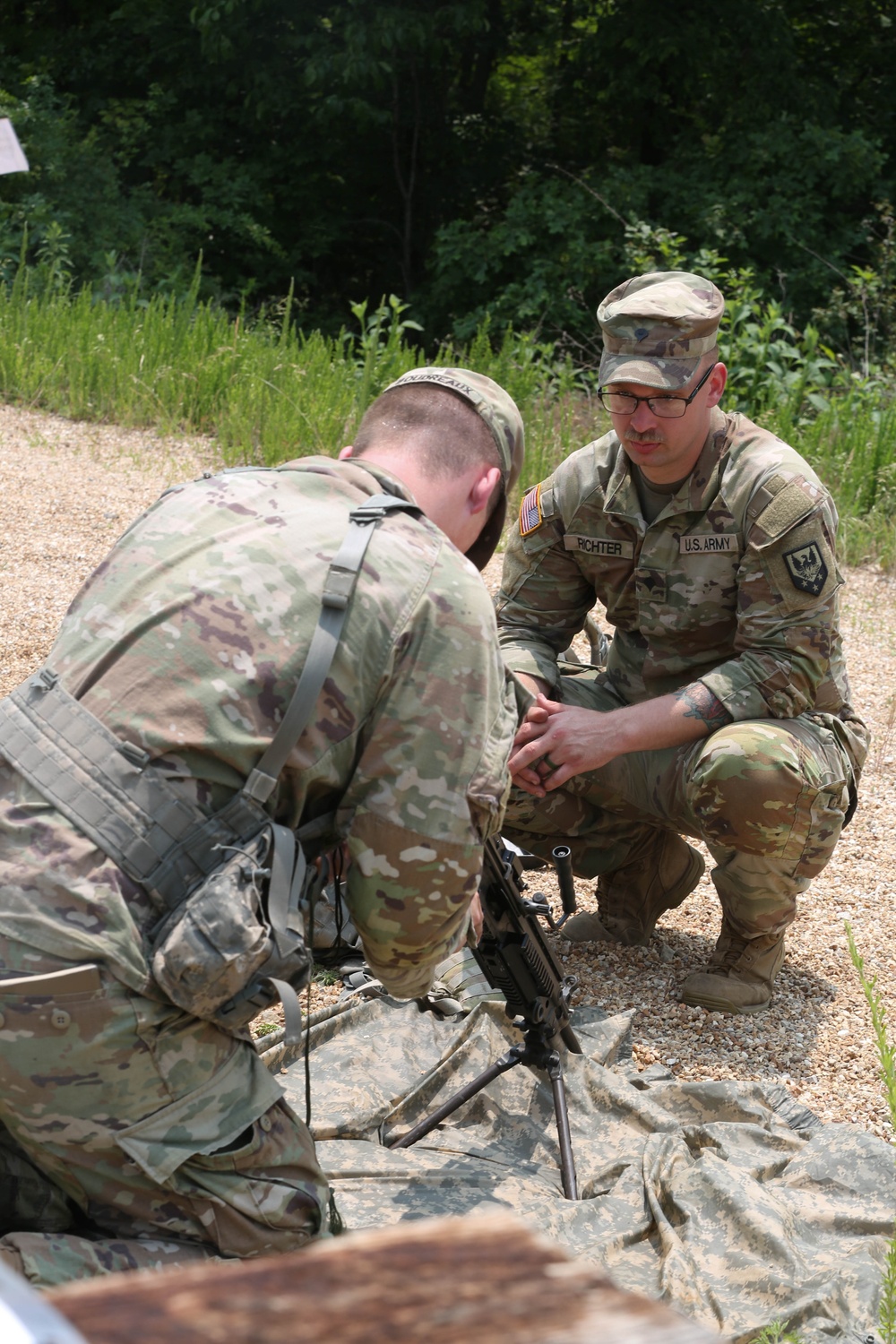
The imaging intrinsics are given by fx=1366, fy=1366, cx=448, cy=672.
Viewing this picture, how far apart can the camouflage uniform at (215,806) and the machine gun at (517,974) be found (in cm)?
74

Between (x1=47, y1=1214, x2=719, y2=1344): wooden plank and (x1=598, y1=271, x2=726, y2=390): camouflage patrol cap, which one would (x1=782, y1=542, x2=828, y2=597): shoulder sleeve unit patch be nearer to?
(x1=598, y1=271, x2=726, y2=390): camouflage patrol cap

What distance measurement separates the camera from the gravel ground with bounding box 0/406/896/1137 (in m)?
3.62

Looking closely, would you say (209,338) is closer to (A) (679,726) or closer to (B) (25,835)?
(A) (679,726)

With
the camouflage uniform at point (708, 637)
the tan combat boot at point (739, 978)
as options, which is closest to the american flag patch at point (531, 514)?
the camouflage uniform at point (708, 637)

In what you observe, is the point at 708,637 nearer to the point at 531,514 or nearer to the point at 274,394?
the point at 531,514

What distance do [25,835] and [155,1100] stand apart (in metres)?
0.46

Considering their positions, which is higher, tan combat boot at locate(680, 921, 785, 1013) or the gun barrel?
the gun barrel

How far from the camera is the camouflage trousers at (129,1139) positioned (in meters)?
2.04

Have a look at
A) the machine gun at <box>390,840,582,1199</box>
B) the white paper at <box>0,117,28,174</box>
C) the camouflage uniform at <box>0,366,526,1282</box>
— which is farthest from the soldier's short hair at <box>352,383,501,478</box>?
the white paper at <box>0,117,28,174</box>

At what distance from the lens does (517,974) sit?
122 inches

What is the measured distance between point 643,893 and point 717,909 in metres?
0.42

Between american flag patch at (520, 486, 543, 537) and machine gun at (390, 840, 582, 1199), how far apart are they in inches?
53.1

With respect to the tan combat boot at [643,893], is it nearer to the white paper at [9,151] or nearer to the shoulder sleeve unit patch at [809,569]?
the shoulder sleeve unit patch at [809,569]

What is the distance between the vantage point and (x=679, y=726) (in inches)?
147
